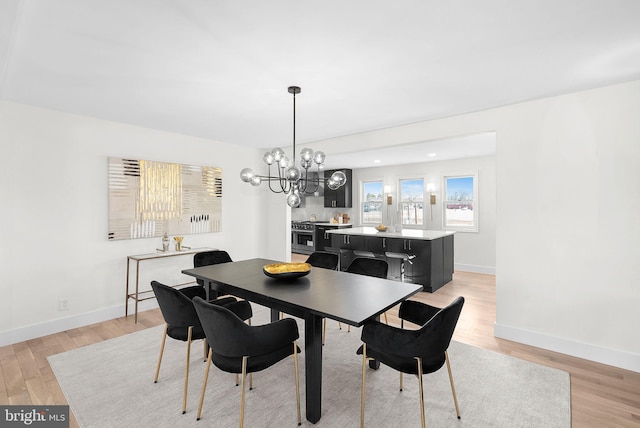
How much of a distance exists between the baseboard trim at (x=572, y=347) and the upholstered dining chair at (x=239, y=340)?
2.48m

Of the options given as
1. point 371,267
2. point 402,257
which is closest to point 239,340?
point 371,267

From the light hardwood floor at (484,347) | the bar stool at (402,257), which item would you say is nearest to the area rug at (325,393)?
the light hardwood floor at (484,347)

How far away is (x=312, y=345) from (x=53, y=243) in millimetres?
3245

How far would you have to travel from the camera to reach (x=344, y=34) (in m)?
1.90

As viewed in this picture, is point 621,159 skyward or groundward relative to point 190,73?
groundward

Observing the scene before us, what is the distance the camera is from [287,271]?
2.62 m

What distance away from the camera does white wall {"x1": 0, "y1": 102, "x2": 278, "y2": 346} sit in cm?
314

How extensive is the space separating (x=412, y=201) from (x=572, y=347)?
15.7 feet

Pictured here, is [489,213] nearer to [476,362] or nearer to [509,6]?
[476,362]

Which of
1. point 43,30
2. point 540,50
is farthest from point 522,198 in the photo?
point 43,30

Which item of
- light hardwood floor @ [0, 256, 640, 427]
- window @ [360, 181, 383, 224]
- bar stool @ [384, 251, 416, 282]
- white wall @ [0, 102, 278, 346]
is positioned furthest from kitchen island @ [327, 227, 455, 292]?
white wall @ [0, 102, 278, 346]

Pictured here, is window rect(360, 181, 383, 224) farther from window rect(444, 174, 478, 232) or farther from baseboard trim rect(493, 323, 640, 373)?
baseboard trim rect(493, 323, 640, 373)

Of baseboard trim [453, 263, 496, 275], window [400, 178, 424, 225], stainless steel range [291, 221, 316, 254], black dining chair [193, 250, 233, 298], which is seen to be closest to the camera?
black dining chair [193, 250, 233, 298]

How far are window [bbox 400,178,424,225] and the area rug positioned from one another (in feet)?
15.3
